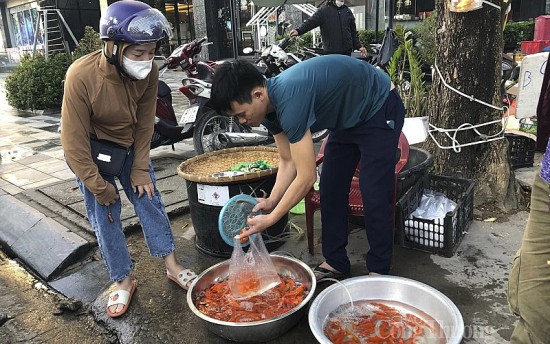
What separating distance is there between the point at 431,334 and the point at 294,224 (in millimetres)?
1718

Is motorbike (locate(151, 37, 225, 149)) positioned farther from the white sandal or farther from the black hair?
the black hair

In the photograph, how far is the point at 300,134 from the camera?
216cm

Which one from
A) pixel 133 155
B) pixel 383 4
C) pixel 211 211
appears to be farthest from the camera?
pixel 383 4

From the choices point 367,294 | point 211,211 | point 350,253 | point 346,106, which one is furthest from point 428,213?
point 211,211

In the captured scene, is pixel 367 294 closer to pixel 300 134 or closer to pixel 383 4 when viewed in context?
pixel 300 134

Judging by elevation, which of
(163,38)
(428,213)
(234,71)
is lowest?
(428,213)

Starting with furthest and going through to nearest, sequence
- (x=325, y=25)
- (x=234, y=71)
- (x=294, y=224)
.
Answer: (x=325, y=25)
(x=294, y=224)
(x=234, y=71)

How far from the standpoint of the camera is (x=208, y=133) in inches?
226

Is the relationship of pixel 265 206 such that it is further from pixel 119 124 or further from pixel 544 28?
pixel 544 28

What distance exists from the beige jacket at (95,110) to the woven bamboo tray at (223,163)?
2.12 feet

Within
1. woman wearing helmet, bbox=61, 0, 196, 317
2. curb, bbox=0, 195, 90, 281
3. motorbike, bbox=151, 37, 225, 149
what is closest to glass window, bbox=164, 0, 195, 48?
motorbike, bbox=151, 37, 225, 149

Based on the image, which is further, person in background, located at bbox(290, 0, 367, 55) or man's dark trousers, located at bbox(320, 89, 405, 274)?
person in background, located at bbox(290, 0, 367, 55)

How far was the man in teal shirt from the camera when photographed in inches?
84.4

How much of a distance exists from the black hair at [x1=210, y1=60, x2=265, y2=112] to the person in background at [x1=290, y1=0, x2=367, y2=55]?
5.20m
